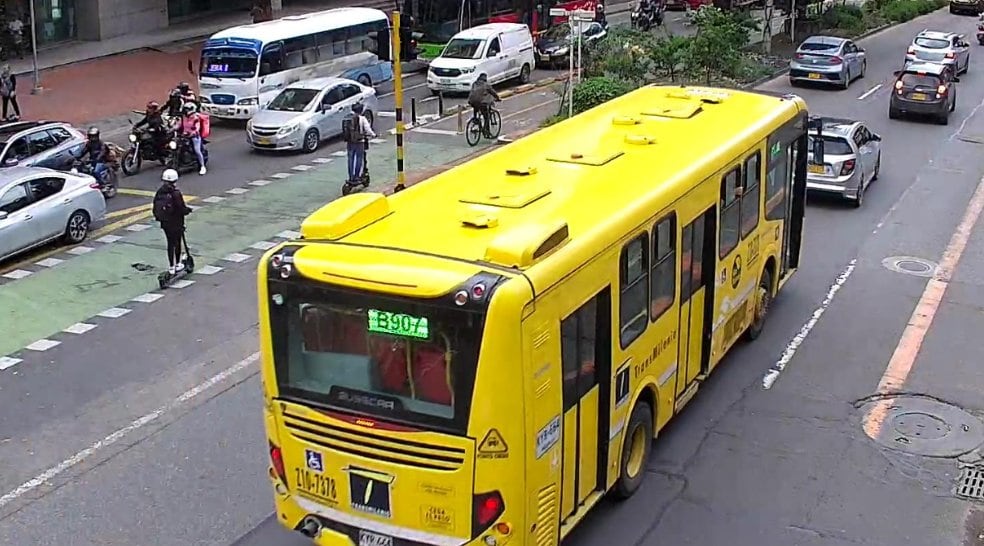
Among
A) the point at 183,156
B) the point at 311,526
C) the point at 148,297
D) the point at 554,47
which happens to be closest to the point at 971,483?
the point at 311,526

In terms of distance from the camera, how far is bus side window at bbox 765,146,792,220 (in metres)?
13.8

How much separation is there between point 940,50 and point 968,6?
90.5 ft

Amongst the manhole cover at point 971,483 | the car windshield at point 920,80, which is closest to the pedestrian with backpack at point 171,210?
the manhole cover at point 971,483

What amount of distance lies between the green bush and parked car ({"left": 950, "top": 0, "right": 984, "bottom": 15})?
141 feet

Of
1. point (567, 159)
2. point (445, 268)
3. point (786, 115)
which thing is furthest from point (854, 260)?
point (445, 268)

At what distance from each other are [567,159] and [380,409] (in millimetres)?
4122

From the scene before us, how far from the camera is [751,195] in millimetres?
13133

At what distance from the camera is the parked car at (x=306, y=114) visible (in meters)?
26.8

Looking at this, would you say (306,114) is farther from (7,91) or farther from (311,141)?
(7,91)

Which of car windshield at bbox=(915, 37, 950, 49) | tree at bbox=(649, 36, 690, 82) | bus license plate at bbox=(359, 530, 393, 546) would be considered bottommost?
bus license plate at bbox=(359, 530, 393, 546)

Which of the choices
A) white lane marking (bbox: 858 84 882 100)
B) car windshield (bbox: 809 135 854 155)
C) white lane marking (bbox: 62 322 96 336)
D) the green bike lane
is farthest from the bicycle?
white lane marking (bbox: 858 84 882 100)

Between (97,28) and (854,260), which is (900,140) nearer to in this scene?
(854,260)

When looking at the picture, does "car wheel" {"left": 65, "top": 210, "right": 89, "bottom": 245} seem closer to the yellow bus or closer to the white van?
the yellow bus

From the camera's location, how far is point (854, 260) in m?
18.7
